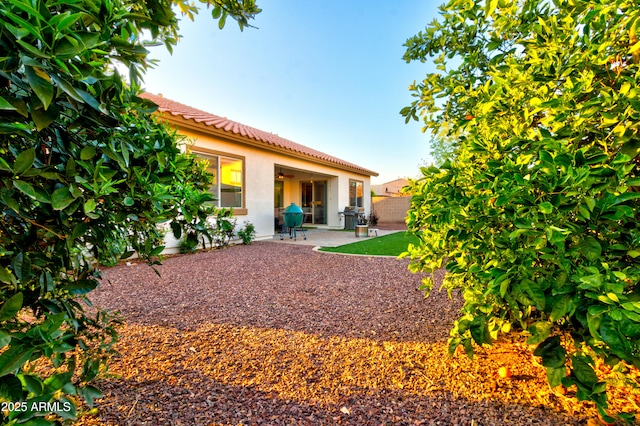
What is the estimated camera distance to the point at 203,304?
12.0 feet

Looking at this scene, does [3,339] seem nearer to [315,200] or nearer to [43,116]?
[43,116]

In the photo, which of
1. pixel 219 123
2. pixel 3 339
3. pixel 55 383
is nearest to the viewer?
pixel 3 339

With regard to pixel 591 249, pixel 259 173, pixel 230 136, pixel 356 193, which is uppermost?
pixel 230 136

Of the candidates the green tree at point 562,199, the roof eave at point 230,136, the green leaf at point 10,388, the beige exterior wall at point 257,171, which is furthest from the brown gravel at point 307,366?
the beige exterior wall at point 257,171

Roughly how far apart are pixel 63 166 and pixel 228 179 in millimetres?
8339

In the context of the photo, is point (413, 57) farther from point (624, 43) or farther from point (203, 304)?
point (203, 304)

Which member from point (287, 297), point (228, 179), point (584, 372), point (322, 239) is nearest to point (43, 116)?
point (584, 372)

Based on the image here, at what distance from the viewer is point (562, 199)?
40.8 inches

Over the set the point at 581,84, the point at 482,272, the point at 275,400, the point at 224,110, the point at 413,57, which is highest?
the point at 224,110

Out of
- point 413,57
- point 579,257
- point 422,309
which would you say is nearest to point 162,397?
point 579,257

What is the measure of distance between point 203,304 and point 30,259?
2960 mm

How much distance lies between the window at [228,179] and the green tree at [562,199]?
756 centimetres

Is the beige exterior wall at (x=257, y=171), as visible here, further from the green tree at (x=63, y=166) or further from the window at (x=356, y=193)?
the green tree at (x=63, y=166)

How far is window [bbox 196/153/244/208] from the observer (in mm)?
8416
